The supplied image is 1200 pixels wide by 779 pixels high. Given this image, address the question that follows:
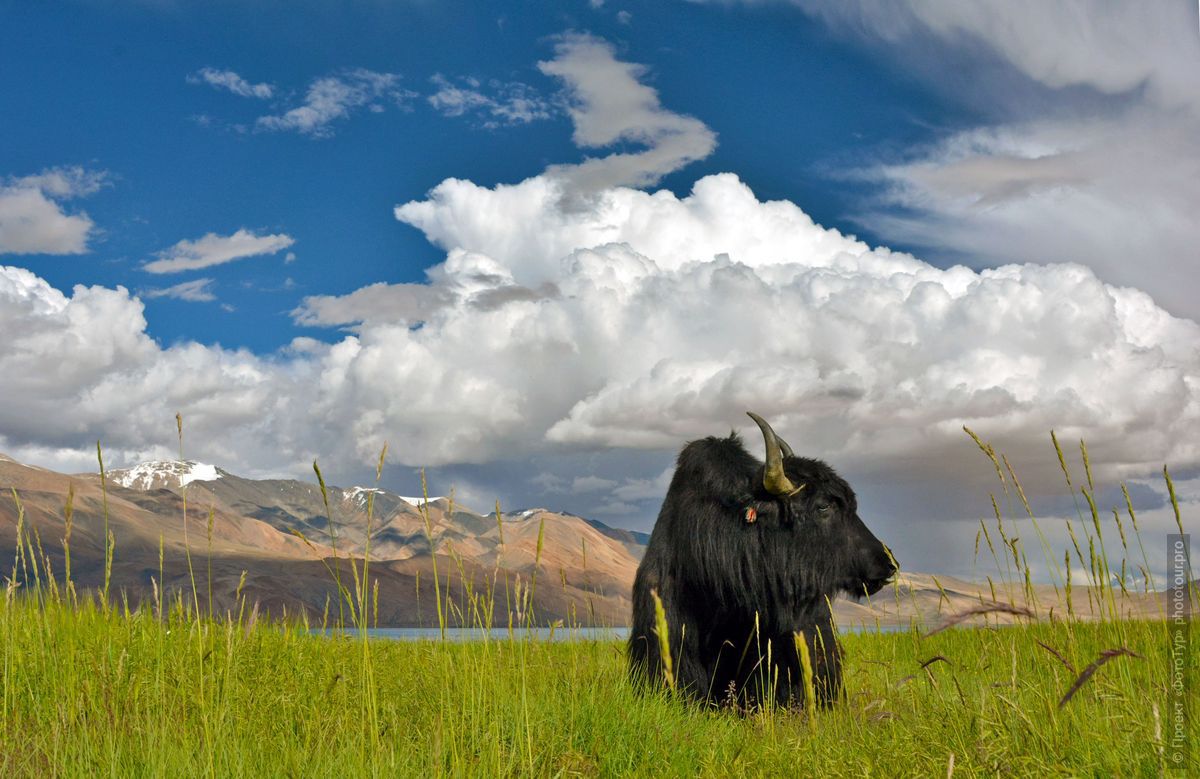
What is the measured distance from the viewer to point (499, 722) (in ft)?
15.2

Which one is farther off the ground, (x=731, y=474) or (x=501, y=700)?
(x=731, y=474)

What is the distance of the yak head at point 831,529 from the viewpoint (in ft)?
23.9

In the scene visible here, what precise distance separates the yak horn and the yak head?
1.9 inches

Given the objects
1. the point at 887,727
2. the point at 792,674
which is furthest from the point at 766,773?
the point at 792,674

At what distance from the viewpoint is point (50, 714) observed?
5.14 meters

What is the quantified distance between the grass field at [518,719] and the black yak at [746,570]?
502 millimetres

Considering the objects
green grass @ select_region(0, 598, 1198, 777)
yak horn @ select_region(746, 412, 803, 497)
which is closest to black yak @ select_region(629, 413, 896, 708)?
yak horn @ select_region(746, 412, 803, 497)

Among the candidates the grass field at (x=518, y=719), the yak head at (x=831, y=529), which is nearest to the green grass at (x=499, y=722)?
the grass field at (x=518, y=719)

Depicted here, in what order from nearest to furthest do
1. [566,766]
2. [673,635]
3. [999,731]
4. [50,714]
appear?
[999,731] < [566,766] < [50,714] < [673,635]

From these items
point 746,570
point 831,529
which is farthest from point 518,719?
point 831,529

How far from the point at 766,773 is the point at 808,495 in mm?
3299

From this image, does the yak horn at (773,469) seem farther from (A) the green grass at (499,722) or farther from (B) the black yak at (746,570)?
(A) the green grass at (499,722)

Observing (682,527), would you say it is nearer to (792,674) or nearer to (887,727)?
(792,674)

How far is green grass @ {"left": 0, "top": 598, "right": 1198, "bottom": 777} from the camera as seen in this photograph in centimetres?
371
